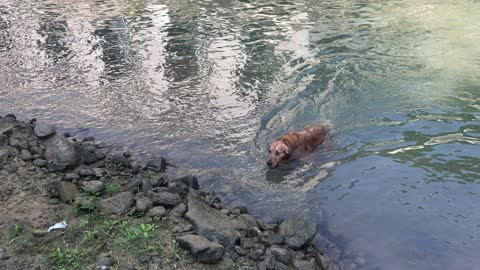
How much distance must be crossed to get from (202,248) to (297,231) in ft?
4.51

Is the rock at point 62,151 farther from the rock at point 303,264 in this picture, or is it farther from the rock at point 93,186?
the rock at point 303,264

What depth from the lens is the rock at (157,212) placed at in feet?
17.1

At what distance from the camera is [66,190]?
543 centimetres

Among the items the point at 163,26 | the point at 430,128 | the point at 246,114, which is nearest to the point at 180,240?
the point at 246,114

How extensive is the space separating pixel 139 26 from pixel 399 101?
11471 mm

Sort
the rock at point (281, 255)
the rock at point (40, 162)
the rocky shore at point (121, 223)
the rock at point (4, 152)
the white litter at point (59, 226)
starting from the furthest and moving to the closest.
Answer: the rock at point (40, 162) < the rock at point (4, 152) < the rock at point (281, 255) < the white litter at point (59, 226) < the rocky shore at point (121, 223)

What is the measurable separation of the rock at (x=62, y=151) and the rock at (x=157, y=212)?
1821mm

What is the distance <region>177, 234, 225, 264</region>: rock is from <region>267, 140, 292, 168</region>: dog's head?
282 centimetres

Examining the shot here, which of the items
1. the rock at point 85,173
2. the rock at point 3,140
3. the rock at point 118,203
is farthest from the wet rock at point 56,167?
the rock at point 118,203

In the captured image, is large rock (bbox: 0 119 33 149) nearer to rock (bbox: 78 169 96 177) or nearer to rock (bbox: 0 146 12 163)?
rock (bbox: 0 146 12 163)

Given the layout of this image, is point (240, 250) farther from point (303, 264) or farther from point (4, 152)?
point (4, 152)

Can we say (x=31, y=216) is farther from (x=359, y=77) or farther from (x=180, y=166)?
(x=359, y=77)

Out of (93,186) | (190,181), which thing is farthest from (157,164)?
(93,186)

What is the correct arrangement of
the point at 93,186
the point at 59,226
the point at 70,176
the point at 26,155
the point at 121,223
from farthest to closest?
the point at 26,155, the point at 70,176, the point at 93,186, the point at 121,223, the point at 59,226
